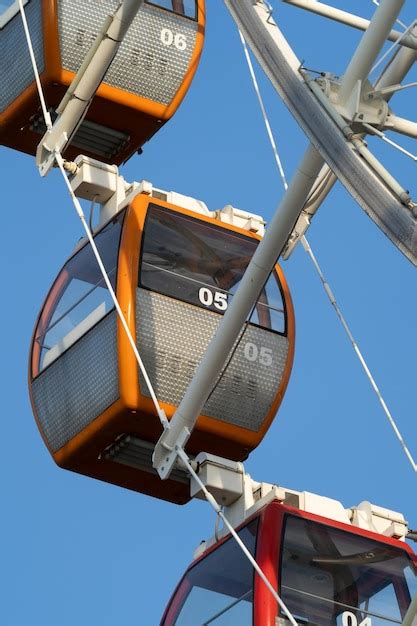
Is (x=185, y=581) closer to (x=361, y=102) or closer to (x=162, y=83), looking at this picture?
(x=361, y=102)

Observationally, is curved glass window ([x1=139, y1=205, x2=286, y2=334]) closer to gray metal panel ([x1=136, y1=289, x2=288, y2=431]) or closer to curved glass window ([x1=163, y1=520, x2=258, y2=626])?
gray metal panel ([x1=136, y1=289, x2=288, y2=431])

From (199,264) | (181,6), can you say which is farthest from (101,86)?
(199,264)

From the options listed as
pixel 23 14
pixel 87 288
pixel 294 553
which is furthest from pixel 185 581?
pixel 23 14

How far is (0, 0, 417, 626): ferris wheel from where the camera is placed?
16.3 m

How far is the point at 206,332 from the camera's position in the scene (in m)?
20.0

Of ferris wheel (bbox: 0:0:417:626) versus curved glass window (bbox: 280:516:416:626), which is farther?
curved glass window (bbox: 280:516:416:626)

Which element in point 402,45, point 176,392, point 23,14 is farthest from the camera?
point 23,14

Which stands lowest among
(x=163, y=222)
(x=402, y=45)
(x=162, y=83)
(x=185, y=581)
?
(x=185, y=581)

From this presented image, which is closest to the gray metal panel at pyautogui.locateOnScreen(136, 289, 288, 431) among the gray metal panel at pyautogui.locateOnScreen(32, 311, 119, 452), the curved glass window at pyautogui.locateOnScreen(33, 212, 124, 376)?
the gray metal panel at pyautogui.locateOnScreen(32, 311, 119, 452)

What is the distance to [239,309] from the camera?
665 inches

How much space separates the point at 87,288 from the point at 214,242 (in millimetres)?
1084

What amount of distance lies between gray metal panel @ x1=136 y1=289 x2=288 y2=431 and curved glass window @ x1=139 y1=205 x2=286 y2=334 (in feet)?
0.47

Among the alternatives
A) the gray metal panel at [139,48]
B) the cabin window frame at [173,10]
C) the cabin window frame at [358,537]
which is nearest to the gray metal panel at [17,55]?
the gray metal panel at [139,48]

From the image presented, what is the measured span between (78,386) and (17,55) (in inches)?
170
